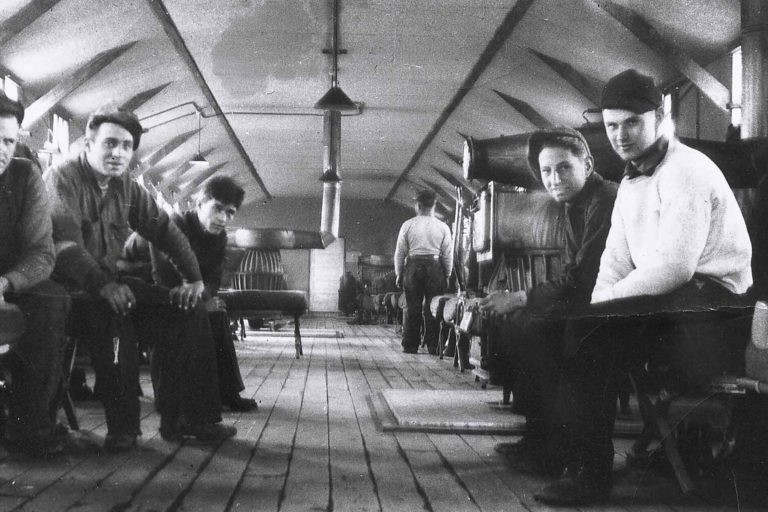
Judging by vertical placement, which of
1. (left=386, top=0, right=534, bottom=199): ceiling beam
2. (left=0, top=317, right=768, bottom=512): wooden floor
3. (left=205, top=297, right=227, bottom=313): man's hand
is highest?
(left=386, top=0, right=534, bottom=199): ceiling beam

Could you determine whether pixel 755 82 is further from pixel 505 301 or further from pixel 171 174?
pixel 171 174

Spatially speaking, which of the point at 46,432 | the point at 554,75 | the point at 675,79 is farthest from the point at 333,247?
the point at 46,432

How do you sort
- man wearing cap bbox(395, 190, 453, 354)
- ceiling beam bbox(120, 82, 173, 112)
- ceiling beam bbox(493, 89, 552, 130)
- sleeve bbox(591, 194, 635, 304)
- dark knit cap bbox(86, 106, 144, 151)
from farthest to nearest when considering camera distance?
1. ceiling beam bbox(493, 89, 552, 130)
2. ceiling beam bbox(120, 82, 173, 112)
3. man wearing cap bbox(395, 190, 453, 354)
4. dark knit cap bbox(86, 106, 144, 151)
5. sleeve bbox(591, 194, 635, 304)

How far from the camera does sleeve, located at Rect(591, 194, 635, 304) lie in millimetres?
2227

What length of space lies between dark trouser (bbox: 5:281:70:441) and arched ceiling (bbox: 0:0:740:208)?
283cm

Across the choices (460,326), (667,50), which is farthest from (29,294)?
(667,50)

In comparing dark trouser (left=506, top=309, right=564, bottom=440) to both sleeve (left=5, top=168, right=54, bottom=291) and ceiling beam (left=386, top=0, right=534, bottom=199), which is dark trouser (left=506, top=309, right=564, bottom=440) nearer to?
sleeve (left=5, top=168, right=54, bottom=291)

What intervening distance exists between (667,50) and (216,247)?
4.94 metres

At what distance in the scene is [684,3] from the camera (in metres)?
6.66

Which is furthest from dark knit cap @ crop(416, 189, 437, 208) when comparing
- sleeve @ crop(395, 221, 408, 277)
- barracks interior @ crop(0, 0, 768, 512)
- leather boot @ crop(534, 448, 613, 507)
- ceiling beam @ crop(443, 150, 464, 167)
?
ceiling beam @ crop(443, 150, 464, 167)

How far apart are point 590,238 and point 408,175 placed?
15.6 meters

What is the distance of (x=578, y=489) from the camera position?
6.49 ft

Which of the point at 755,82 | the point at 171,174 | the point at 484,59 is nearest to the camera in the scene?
the point at 755,82

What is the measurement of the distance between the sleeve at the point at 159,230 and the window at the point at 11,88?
5.13 metres
